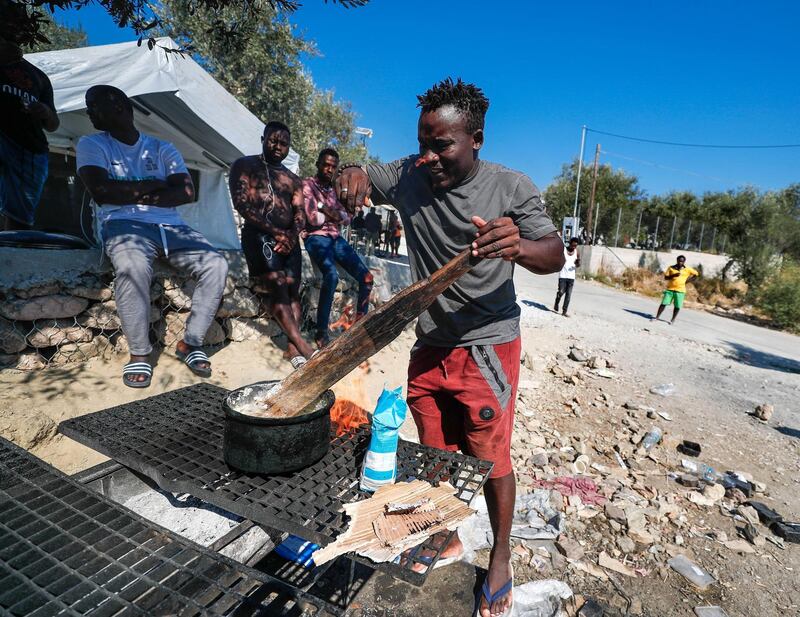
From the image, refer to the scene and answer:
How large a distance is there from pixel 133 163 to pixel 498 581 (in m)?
4.08

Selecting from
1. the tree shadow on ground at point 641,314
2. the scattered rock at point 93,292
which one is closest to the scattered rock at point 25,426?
the scattered rock at point 93,292

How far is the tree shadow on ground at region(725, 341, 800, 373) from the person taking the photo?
8.63 m

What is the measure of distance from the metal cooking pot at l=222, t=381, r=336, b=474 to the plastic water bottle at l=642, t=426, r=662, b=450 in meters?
4.11

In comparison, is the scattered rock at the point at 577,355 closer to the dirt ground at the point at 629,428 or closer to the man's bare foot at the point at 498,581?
the dirt ground at the point at 629,428

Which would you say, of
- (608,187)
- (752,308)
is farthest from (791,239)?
(608,187)

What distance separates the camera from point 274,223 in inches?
170

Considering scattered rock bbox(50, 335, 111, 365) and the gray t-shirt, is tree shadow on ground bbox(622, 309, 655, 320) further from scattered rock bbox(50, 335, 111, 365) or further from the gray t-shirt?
scattered rock bbox(50, 335, 111, 365)

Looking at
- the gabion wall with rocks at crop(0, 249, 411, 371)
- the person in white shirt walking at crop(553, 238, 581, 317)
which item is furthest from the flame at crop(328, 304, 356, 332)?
the person in white shirt walking at crop(553, 238, 581, 317)

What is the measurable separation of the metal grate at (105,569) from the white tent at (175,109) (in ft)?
16.1

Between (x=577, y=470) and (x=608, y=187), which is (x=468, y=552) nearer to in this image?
(x=577, y=470)

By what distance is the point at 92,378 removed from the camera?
3461 mm

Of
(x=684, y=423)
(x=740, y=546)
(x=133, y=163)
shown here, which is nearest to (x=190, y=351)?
(x=133, y=163)

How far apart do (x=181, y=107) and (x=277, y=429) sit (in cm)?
631

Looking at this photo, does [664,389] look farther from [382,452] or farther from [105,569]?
[105,569]
